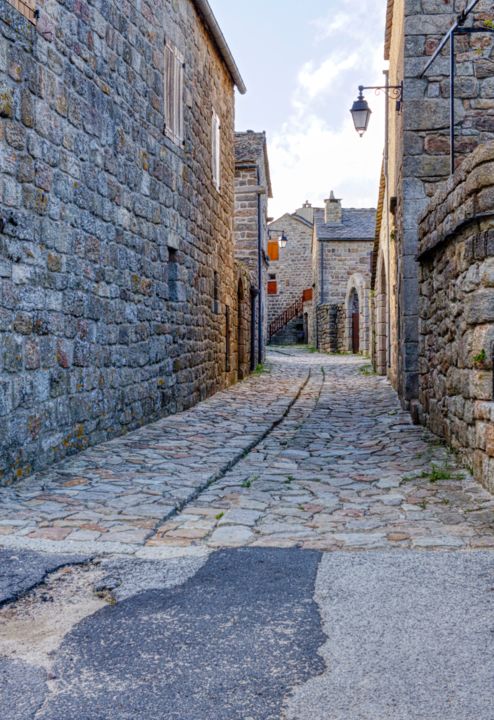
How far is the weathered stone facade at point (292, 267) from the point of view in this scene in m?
41.0

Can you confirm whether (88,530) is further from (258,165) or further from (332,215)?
(332,215)

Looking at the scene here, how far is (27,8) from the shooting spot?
521 cm

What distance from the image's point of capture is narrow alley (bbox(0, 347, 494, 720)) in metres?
2.14

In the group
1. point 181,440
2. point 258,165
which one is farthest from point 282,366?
point 181,440

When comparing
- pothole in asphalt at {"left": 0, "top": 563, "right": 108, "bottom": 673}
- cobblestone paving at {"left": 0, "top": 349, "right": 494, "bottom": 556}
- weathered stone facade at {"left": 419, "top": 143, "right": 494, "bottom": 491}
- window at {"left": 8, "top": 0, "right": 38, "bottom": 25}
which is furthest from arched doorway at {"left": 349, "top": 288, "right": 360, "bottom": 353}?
pothole in asphalt at {"left": 0, "top": 563, "right": 108, "bottom": 673}

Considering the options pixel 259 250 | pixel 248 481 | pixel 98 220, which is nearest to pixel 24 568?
pixel 248 481

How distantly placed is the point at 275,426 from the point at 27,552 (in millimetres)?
4866

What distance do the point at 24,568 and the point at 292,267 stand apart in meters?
39.1

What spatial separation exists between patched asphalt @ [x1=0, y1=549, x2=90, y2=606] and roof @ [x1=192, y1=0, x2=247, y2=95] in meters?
8.83

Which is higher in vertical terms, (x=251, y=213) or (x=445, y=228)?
(x=251, y=213)

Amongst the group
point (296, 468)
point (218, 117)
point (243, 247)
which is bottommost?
point (296, 468)

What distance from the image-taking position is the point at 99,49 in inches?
258

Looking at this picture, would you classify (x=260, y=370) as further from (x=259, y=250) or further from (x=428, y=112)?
(x=428, y=112)

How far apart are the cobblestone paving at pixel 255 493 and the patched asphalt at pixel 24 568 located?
18cm
